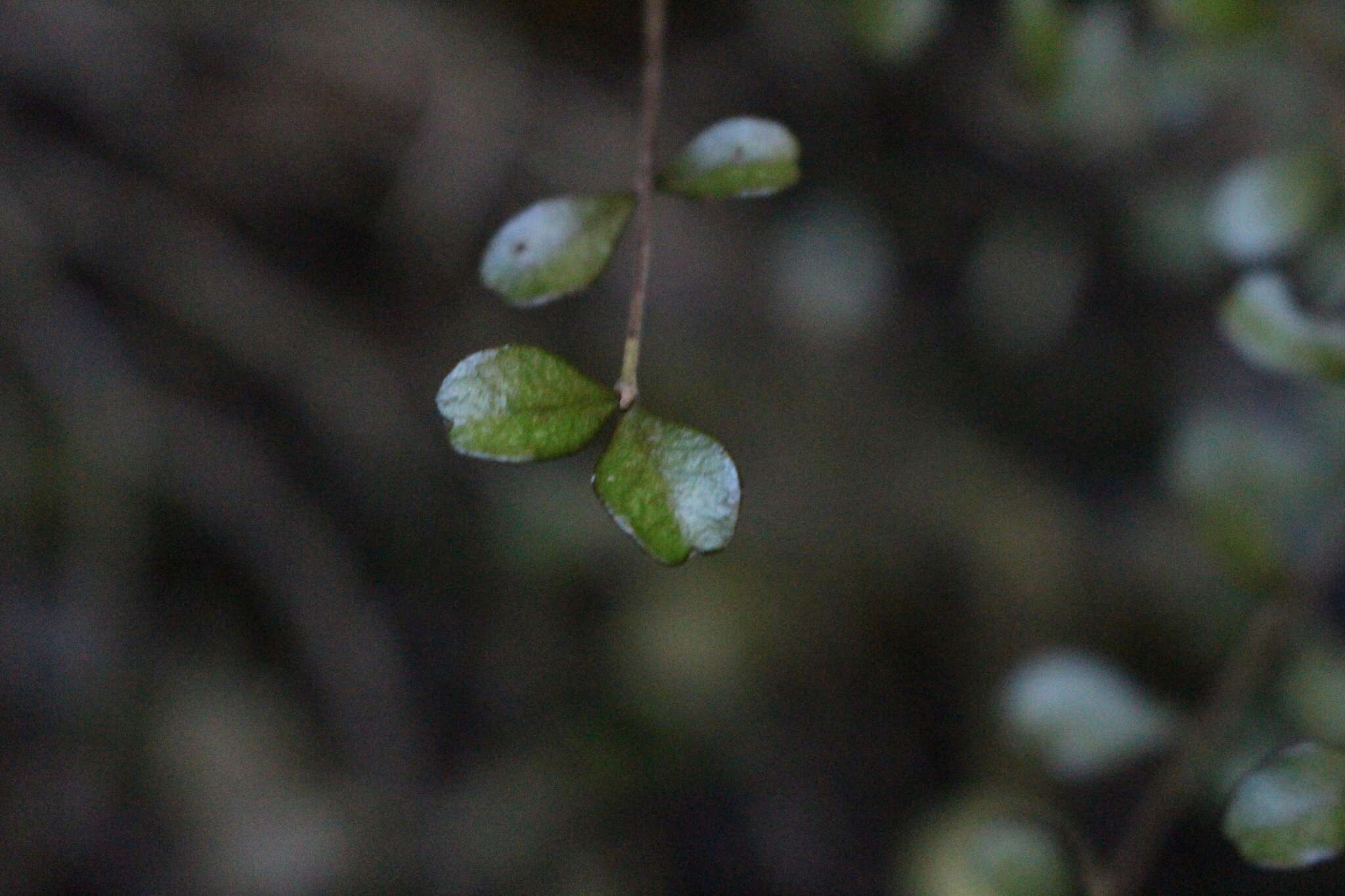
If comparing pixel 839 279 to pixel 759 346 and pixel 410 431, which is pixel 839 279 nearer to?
pixel 759 346

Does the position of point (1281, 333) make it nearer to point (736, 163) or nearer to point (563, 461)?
point (736, 163)

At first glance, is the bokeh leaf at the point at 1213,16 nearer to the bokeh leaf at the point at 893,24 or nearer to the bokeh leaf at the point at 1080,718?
the bokeh leaf at the point at 893,24

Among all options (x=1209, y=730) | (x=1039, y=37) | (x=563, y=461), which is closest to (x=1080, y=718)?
(x=1209, y=730)

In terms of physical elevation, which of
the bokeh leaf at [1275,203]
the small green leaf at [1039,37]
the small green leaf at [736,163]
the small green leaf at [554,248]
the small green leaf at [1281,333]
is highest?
the small green leaf at [1039,37]

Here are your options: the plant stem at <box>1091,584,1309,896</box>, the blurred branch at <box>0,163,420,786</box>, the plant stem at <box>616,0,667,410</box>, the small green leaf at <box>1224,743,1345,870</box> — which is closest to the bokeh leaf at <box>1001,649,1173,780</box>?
the plant stem at <box>1091,584,1309,896</box>

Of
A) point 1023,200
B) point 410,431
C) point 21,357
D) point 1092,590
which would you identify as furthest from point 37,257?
point 1092,590

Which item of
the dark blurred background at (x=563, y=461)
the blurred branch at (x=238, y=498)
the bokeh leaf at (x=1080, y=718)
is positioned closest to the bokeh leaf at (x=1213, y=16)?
the dark blurred background at (x=563, y=461)

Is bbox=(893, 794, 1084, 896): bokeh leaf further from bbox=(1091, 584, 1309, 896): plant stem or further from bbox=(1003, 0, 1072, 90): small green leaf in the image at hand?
bbox=(1003, 0, 1072, 90): small green leaf
